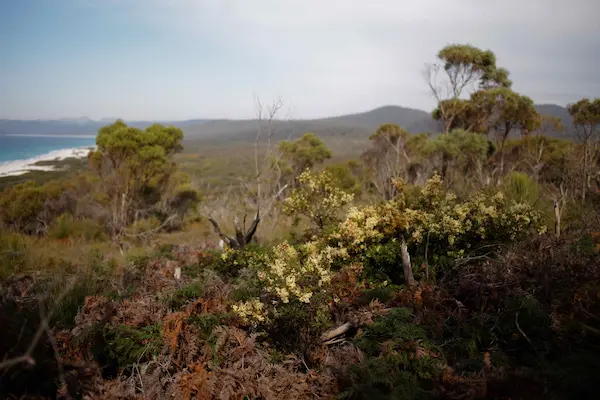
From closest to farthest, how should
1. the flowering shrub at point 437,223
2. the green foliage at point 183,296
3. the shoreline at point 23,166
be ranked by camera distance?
the green foliage at point 183,296, the flowering shrub at point 437,223, the shoreline at point 23,166

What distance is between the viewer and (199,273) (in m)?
6.64

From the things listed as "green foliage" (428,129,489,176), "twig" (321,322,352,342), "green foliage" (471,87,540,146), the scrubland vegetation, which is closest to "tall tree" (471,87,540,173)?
"green foliage" (471,87,540,146)

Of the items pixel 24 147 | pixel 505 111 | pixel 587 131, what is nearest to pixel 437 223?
pixel 587 131

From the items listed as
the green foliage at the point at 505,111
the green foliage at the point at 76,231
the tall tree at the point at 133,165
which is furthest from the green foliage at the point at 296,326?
the green foliage at the point at 505,111

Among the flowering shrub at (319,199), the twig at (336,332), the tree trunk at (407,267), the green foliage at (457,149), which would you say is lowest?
the twig at (336,332)

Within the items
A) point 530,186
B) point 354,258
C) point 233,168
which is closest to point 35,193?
point 354,258

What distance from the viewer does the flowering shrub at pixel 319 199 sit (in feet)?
23.7

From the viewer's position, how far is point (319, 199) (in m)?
7.57

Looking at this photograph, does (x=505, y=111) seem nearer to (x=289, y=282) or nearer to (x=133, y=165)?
(x=289, y=282)

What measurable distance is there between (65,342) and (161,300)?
125 cm

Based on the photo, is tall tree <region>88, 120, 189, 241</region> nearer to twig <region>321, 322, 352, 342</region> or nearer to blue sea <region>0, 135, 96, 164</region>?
twig <region>321, 322, 352, 342</region>

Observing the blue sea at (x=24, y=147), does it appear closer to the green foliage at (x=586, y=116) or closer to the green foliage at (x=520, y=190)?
the green foliage at (x=520, y=190)

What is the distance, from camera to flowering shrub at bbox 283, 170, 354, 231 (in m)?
7.21

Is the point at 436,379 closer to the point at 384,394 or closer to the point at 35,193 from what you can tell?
the point at 384,394
